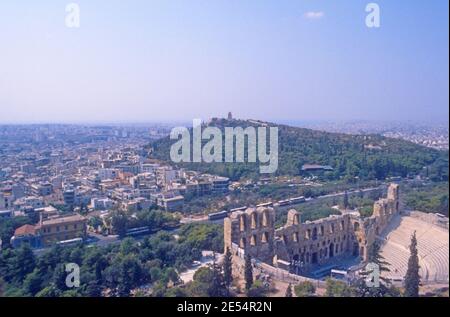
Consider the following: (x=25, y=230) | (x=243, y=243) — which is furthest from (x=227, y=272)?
(x=25, y=230)

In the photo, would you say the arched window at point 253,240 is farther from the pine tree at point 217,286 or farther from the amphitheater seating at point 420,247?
the amphitheater seating at point 420,247

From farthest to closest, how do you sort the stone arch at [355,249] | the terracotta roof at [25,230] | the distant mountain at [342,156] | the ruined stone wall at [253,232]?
the distant mountain at [342,156] < the stone arch at [355,249] < the terracotta roof at [25,230] < the ruined stone wall at [253,232]

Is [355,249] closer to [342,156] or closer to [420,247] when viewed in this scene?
[420,247]

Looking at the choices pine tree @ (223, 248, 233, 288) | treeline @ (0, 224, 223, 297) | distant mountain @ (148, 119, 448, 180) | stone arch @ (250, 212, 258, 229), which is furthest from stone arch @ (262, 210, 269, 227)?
distant mountain @ (148, 119, 448, 180)

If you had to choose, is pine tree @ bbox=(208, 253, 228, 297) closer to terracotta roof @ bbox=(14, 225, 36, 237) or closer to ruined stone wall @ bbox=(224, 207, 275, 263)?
ruined stone wall @ bbox=(224, 207, 275, 263)

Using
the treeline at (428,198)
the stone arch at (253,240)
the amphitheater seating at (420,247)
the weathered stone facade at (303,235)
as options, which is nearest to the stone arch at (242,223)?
the weathered stone facade at (303,235)

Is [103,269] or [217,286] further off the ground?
[217,286]
